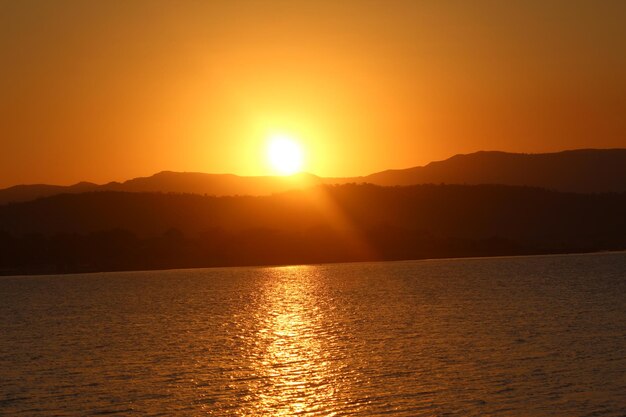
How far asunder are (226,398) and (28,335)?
33639 millimetres

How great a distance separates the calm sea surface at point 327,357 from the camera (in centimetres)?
3522

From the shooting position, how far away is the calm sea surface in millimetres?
35219

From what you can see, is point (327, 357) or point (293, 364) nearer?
point (293, 364)

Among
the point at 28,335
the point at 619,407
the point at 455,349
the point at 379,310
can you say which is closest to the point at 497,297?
the point at 379,310

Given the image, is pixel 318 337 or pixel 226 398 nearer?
pixel 226 398

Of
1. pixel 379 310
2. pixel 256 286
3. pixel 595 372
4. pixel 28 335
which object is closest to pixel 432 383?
pixel 595 372

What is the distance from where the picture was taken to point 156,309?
302 ft

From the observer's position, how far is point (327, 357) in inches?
1917

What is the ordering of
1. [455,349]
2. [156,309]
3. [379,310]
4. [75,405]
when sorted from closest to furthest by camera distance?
[75,405] < [455,349] < [379,310] < [156,309]

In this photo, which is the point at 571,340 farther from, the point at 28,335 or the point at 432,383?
the point at 28,335

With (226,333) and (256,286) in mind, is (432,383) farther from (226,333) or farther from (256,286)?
(256,286)

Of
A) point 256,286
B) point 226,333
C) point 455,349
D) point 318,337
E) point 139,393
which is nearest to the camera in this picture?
point 139,393

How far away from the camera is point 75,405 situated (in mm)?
35812

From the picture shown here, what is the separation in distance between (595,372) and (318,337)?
24.2 meters
